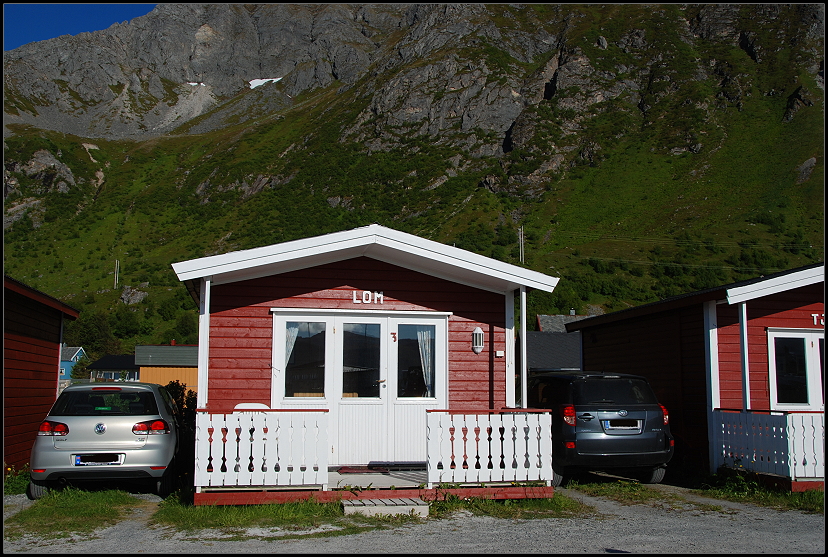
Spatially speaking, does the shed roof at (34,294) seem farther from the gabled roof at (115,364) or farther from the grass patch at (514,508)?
the gabled roof at (115,364)

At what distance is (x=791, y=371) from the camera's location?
436 inches

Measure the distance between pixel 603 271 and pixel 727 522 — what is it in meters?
41.6

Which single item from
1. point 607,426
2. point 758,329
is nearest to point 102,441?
point 607,426

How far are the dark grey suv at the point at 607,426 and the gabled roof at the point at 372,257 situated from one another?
4.93ft

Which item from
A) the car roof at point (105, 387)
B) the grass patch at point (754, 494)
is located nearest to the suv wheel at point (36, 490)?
the car roof at point (105, 387)

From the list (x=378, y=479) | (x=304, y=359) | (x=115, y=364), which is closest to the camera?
(x=378, y=479)

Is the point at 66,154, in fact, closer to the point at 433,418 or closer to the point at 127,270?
the point at 127,270

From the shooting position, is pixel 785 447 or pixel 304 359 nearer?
pixel 785 447

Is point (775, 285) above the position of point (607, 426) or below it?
above

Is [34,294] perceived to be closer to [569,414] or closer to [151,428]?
[151,428]

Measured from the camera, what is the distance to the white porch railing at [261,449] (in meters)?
7.46

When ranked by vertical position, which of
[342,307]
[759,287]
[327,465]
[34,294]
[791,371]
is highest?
[759,287]

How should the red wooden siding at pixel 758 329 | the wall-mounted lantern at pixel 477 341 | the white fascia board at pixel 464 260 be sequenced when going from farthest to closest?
the red wooden siding at pixel 758 329
the wall-mounted lantern at pixel 477 341
the white fascia board at pixel 464 260

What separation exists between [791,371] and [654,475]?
320cm
